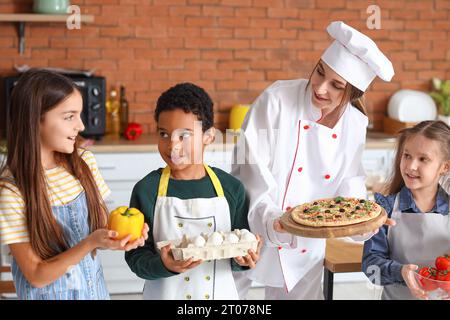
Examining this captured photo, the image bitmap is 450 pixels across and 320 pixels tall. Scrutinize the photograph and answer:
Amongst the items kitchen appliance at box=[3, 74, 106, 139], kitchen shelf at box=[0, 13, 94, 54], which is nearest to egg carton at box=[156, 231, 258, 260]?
kitchen appliance at box=[3, 74, 106, 139]

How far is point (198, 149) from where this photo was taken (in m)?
1.78

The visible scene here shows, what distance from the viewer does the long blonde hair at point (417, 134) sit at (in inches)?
80.5

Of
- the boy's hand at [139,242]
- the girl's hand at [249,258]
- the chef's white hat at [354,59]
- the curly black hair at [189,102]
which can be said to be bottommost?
the girl's hand at [249,258]

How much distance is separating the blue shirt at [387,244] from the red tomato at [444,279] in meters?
0.12

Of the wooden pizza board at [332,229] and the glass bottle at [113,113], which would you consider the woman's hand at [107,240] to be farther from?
the glass bottle at [113,113]

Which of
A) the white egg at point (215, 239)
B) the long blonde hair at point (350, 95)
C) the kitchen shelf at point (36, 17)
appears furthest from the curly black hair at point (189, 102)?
the kitchen shelf at point (36, 17)

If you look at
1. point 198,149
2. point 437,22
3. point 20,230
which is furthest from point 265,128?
point 437,22

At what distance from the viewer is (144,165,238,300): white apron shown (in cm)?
178

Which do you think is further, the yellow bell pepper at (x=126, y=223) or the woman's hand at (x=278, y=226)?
the woman's hand at (x=278, y=226)

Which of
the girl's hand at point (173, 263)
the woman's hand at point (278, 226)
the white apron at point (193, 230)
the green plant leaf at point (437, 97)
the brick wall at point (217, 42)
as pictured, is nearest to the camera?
the girl's hand at point (173, 263)

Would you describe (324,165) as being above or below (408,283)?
above

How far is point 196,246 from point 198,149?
26 cm
